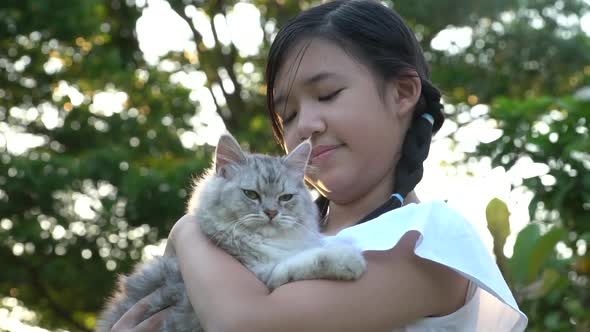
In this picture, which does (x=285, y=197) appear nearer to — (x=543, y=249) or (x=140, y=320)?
(x=140, y=320)

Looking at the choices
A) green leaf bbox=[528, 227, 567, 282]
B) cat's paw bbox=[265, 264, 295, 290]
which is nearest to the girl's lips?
cat's paw bbox=[265, 264, 295, 290]

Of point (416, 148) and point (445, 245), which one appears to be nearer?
point (445, 245)

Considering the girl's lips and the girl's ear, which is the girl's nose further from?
the girl's ear

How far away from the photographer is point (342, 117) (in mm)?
2439

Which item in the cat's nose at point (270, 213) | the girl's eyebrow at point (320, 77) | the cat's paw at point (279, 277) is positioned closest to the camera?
the cat's paw at point (279, 277)

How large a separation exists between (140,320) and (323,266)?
2.02 feet

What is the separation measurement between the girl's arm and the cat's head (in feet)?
0.98

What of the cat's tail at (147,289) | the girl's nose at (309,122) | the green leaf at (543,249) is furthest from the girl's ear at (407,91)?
the green leaf at (543,249)

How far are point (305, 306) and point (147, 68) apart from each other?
8.98 m

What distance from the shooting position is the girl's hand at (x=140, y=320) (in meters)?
2.37

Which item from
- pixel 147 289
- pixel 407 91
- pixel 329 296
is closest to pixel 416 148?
pixel 407 91

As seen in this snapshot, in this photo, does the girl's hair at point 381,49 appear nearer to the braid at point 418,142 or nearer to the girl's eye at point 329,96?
the braid at point 418,142

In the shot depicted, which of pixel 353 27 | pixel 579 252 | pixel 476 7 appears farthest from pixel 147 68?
pixel 353 27

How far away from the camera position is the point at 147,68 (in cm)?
1070
